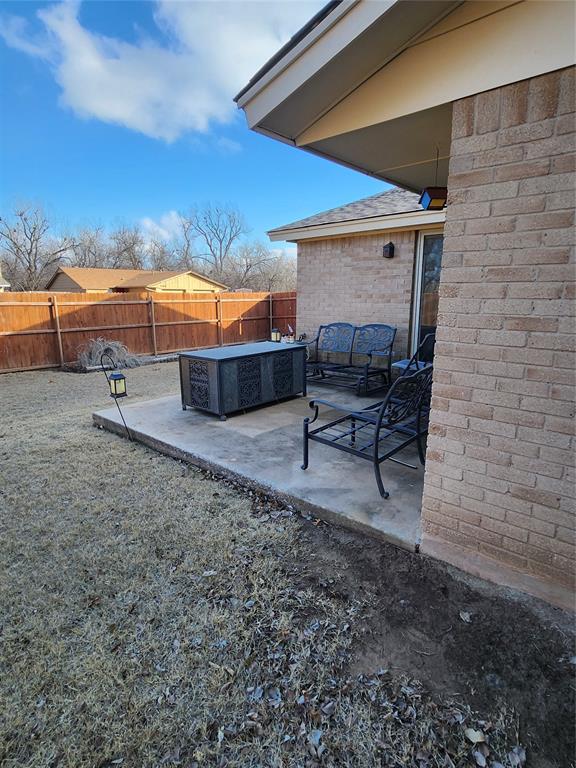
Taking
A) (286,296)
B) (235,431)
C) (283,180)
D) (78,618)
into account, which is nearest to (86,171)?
→ (283,180)

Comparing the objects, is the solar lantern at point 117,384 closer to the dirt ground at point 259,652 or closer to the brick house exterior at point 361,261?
the dirt ground at point 259,652

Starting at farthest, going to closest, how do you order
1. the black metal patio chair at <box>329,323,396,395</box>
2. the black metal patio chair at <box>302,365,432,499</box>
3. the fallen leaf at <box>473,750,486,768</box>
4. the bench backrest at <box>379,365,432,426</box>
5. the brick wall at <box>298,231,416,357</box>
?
the brick wall at <box>298,231,416,357</box> → the black metal patio chair at <box>329,323,396,395</box> → the bench backrest at <box>379,365,432,426</box> → the black metal patio chair at <box>302,365,432,499</box> → the fallen leaf at <box>473,750,486,768</box>

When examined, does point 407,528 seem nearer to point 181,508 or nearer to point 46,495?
point 181,508

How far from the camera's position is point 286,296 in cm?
1405

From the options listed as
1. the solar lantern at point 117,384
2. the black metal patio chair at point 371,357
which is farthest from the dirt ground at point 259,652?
the black metal patio chair at point 371,357

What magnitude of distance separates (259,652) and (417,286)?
5993 mm

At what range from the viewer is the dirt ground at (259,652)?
1.39 metres

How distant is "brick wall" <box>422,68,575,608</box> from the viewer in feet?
5.56

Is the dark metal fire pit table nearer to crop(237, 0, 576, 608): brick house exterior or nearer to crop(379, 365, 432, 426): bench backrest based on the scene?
crop(379, 365, 432, 426): bench backrest

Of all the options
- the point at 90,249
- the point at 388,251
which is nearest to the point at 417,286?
the point at 388,251

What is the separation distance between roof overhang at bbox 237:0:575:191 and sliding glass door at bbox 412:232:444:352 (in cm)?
371

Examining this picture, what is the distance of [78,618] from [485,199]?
2.85m

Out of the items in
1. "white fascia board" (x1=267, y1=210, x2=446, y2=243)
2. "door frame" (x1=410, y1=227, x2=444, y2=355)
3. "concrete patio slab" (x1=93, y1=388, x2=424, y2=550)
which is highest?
"white fascia board" (x1=267, y1=210, x2=446, y2=243)

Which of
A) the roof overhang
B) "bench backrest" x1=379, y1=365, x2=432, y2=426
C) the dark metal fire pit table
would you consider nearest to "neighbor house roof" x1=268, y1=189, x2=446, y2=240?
the dark metal fire pit table
